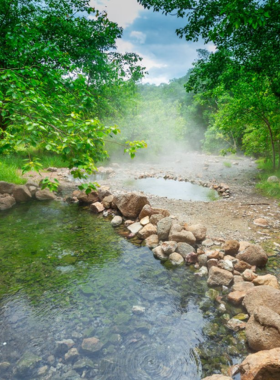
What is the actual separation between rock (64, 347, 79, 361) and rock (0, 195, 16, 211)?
7197 millimetres

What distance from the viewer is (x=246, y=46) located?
29.9ft

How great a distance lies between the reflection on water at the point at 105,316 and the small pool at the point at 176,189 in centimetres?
598

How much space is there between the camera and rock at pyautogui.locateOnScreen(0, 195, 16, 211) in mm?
8492

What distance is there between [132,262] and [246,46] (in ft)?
32.2

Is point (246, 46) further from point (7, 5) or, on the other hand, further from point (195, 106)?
point (195, 106)

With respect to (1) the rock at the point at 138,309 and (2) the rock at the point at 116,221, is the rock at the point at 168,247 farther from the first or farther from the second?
(2) the rock at the point at 116,221

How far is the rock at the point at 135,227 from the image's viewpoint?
662 centimetres

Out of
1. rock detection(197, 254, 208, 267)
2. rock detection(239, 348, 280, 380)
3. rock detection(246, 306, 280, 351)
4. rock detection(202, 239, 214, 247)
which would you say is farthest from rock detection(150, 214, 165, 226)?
rock detection(239, 348, 280, 380)

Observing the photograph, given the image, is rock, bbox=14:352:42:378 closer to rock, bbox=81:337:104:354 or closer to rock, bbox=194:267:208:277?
rock, bbox=81:337:104:354

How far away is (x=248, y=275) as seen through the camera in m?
4.25

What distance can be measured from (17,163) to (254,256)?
48.1ft

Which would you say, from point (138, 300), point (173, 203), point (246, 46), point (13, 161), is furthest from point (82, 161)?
point (13, 161)

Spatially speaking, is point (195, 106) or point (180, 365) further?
point (195, 106)

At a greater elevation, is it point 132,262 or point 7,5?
point 7,5
